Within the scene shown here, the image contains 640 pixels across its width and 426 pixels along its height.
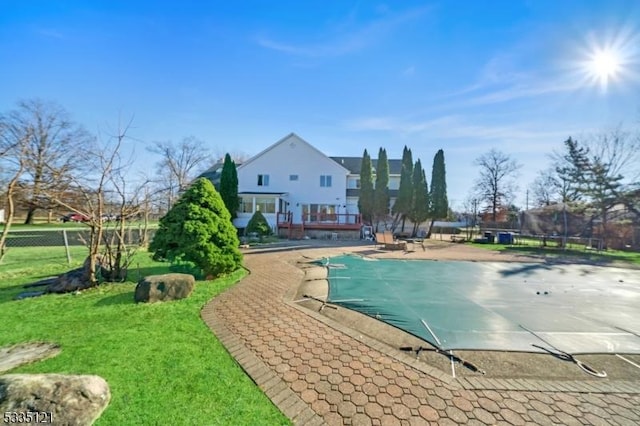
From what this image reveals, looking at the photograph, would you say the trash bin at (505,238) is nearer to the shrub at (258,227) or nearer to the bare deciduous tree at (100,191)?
the shrub at (258,227)

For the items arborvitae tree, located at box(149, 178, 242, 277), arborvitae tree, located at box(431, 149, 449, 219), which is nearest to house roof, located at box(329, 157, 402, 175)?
arborvitae tree, located at box(431, 149, 449, 219)

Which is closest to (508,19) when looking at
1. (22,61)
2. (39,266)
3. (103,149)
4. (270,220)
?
(103,149)

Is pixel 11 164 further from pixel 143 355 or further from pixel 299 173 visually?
pixel 299 173

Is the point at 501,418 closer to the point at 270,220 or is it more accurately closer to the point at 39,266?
the point at 39,266

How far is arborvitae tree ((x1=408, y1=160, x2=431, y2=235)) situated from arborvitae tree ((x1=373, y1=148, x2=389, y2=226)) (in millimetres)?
2611

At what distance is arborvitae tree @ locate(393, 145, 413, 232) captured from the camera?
977 inches

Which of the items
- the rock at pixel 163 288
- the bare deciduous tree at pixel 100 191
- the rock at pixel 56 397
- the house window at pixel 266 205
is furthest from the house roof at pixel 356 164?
the rock at pixel 56 397

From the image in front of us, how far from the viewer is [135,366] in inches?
121

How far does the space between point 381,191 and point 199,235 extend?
2041cm

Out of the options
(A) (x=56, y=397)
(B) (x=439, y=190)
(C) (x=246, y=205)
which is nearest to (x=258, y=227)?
(C) (x=246, y=205)

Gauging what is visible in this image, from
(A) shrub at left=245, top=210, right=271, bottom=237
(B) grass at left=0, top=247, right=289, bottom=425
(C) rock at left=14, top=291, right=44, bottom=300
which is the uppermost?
(A) shrub at left=245, top=210, right=271, bottom=237

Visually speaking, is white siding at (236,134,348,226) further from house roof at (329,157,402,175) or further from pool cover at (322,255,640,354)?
pool cover at (322,255,640,354)

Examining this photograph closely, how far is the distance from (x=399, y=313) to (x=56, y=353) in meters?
5.44

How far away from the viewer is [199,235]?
7.10 m
